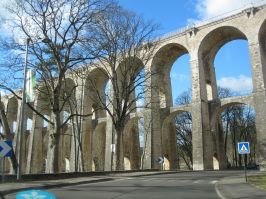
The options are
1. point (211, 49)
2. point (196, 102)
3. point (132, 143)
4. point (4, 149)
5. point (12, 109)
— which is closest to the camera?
point (4, 149)

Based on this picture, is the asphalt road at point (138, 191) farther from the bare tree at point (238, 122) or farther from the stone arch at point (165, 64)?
the bare tree at point (238, 122)

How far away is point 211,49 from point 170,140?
13.3 m

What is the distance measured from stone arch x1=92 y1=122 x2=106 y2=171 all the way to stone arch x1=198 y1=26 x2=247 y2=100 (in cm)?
1780

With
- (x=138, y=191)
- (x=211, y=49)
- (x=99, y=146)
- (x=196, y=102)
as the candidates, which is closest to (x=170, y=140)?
(x=196, y=102)

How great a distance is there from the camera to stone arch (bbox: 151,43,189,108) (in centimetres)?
4788

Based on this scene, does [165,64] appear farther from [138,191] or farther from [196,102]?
[138,191]

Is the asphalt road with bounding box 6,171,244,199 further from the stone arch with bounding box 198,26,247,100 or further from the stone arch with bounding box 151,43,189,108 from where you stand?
the stone arch with bounding box 151,43,189,108

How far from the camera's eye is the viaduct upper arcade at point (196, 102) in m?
39.2

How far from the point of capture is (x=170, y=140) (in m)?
50.5

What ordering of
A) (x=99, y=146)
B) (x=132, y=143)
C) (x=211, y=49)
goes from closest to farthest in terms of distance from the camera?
1. (x=211, y=49)
2. (x=132, y=143)
3. (x=99, y=146)

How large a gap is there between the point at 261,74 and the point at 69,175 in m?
23.7

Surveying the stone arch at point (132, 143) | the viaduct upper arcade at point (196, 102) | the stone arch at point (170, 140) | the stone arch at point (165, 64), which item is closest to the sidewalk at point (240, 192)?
the viaduct upper arcade at point (196, 102)

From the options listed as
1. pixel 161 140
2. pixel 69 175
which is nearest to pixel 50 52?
pixel 69 175

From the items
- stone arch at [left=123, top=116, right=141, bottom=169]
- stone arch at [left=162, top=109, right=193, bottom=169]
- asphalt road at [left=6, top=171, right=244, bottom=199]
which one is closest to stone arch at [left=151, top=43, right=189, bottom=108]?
stone arch at [left=162, top=109, right=193, bottom=169]
